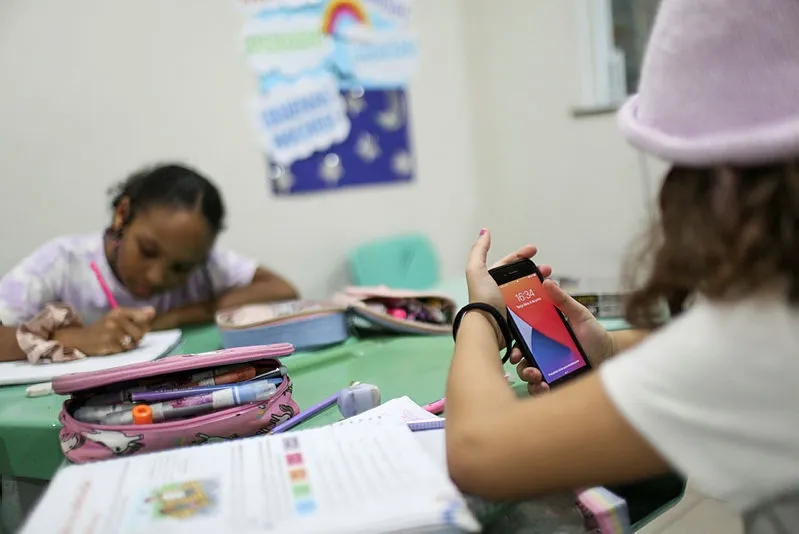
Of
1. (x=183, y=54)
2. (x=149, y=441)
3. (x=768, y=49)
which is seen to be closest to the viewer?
(x=768, y=49)

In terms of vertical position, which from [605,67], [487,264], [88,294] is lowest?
[88,294]

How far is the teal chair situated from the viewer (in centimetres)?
180

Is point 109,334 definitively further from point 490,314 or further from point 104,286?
point 490,314

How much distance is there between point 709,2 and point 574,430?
287 mm

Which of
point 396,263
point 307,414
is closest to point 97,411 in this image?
point 307,414

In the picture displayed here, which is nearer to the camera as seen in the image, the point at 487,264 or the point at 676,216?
the point at 676,216

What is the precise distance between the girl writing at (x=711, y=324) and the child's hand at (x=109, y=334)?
2.25 ft

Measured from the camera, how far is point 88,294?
3.97 ft

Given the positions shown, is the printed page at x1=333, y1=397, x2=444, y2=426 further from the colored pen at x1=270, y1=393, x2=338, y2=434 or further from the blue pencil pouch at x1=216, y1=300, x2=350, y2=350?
the blue pencil pouch at x1=216, y1=300, x2=350, y2=350

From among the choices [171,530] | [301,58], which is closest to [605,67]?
[301,58]

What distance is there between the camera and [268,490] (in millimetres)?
486

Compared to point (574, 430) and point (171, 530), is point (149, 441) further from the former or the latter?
point (574, 430)

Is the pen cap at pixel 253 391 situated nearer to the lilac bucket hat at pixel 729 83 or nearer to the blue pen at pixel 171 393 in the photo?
the blue pen at pixel 171 393

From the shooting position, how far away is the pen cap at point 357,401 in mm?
692
